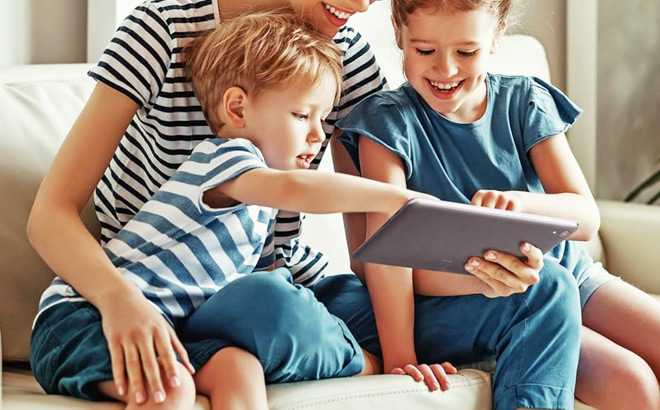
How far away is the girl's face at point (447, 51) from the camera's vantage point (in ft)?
5.12

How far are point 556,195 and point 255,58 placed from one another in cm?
52

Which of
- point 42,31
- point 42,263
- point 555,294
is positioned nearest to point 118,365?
point 42,263

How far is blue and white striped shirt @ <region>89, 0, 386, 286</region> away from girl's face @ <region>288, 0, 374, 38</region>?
0.47ft

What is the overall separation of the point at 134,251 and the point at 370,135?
442 millimetres

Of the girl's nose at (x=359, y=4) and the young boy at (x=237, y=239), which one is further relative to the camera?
the girl's nose at (x=359, y=4)

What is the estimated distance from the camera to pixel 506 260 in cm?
136

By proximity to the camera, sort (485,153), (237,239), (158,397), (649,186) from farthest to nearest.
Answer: (649,186) < (485,153) < (237,239) < (158,397)

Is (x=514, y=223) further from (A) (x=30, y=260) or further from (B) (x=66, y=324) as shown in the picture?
(A) (x=30, y=260)

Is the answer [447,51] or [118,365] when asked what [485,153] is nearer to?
[447,51]

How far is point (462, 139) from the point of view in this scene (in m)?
1.66

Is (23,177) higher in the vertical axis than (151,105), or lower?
lower

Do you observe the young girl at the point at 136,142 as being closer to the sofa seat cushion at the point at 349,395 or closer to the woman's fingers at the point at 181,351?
the woman's fingers at the point at 181,351

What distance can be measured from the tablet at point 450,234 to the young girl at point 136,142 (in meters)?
0.31

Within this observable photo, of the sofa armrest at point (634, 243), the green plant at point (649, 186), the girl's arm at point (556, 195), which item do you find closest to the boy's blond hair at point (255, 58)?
the girl's arm at point (556, 195)
